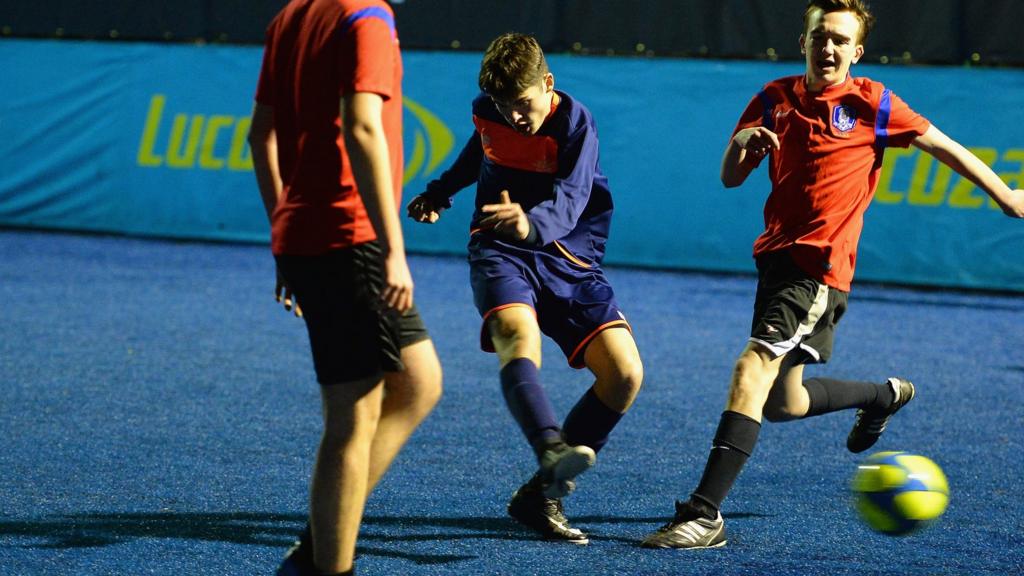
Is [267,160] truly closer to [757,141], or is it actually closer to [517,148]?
[517,148]

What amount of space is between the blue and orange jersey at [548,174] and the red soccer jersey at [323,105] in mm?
1065

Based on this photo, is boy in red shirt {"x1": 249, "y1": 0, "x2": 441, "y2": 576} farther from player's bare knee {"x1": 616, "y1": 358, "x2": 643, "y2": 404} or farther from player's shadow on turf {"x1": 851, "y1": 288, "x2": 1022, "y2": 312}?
player's shadow on turf {"x1": 851, "y1": 288, "x2": 1022, "y2": 312}

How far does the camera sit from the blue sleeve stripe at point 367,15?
3141mm

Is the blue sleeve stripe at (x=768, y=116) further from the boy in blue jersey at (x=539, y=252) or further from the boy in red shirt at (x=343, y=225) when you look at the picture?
the boy in red shirt at (x=343, y=225)

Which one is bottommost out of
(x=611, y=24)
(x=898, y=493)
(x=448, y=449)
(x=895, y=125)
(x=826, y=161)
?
(x=448, y=449)

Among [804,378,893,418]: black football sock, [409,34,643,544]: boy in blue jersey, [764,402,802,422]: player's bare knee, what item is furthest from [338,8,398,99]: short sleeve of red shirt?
[804,378,893,418]: black football sock

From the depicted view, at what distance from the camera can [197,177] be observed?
13.8 metres

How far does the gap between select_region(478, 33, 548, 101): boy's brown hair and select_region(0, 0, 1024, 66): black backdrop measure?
313 inches

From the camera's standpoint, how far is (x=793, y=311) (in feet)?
14.8

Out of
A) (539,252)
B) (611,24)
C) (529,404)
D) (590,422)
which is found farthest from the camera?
(611,24)

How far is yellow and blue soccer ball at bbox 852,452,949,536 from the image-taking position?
→ 4.29m

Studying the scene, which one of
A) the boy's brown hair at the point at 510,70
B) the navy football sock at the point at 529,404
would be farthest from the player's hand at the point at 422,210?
the navy football sock at the point at 529,404

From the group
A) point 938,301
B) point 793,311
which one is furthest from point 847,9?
point 938,301

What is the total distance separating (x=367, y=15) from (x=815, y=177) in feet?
6.46
